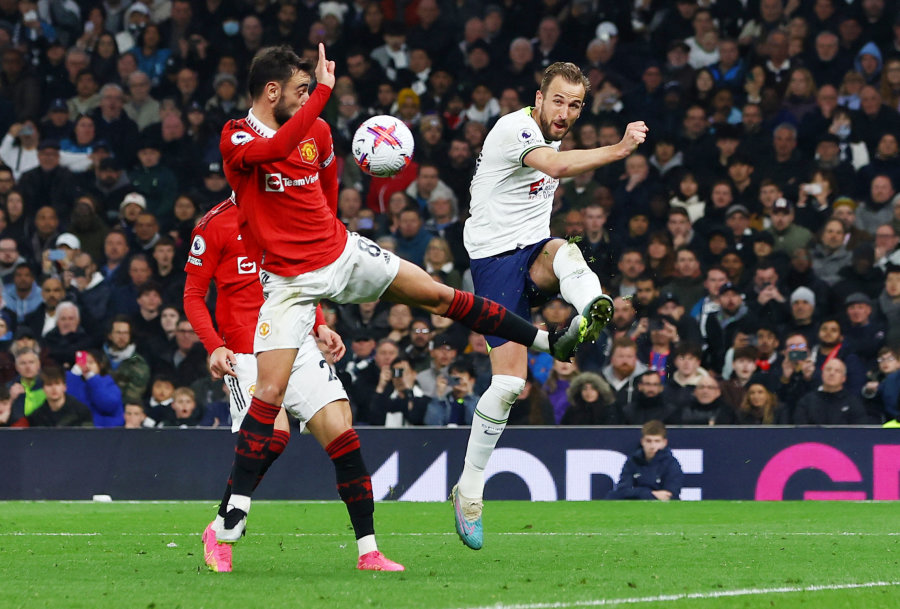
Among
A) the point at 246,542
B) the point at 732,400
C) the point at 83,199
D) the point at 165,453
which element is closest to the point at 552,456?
the point at 732,400

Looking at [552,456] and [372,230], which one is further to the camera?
[372,230]

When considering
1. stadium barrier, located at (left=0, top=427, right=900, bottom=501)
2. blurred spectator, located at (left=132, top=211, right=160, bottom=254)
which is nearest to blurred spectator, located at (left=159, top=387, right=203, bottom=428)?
stadium barrier, located at (left=0, top=427, right=900, bottom=501)

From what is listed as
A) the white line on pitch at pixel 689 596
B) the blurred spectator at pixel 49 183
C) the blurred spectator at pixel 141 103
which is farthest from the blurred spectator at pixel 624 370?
the blurred spectator at pixel 141 103

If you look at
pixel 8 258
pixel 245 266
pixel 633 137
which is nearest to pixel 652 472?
pixel 245 266

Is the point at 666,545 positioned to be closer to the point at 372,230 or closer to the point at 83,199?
the point at 372,230

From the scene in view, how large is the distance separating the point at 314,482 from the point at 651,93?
6.67 meters

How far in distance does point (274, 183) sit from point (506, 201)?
1880mm

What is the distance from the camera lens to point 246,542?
27.1 ft

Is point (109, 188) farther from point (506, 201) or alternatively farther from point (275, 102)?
point (275, 102)

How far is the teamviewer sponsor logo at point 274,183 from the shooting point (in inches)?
253

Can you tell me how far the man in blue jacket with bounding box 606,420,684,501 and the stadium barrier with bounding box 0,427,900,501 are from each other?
0.13 m

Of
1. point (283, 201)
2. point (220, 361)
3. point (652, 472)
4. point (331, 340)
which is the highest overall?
point (283, 201)

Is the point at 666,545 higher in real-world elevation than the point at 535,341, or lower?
lower

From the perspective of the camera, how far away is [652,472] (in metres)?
12.2
